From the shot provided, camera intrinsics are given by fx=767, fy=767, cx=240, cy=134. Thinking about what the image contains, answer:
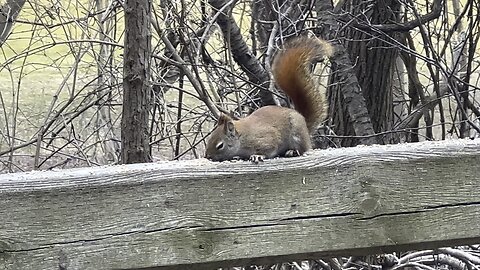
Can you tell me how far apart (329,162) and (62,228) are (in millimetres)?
389

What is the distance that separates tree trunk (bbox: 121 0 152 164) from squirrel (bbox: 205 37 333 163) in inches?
11.2

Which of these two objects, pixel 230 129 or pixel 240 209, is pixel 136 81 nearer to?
pixel 230 129

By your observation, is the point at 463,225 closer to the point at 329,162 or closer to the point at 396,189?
the point at 396,189

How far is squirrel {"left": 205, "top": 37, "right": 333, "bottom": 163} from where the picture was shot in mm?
1827

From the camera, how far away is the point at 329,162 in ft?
3.67

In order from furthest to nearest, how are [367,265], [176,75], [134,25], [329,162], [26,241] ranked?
[176,75], [367,265], [134,25], [329,162], [26,241]

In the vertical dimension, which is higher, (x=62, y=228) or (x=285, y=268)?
(x=62, y=228)

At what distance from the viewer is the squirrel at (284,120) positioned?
5.99 feet

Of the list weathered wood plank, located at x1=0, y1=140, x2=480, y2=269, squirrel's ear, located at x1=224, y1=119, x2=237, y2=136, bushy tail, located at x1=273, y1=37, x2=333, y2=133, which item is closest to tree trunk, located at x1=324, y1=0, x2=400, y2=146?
bushy tail, located at x1=273, y1=37, x2=333, y2=133

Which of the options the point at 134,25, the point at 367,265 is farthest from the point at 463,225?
the point at 367,265

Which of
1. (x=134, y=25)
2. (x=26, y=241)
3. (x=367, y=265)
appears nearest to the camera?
(x=26, y=241)

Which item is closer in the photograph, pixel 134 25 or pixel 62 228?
pixel 62 228

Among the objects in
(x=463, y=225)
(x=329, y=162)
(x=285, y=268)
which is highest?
(x=329, y=162)

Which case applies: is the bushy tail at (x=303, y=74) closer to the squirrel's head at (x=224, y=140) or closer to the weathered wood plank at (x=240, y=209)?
the squirrel's head at (x=224, y=140)
